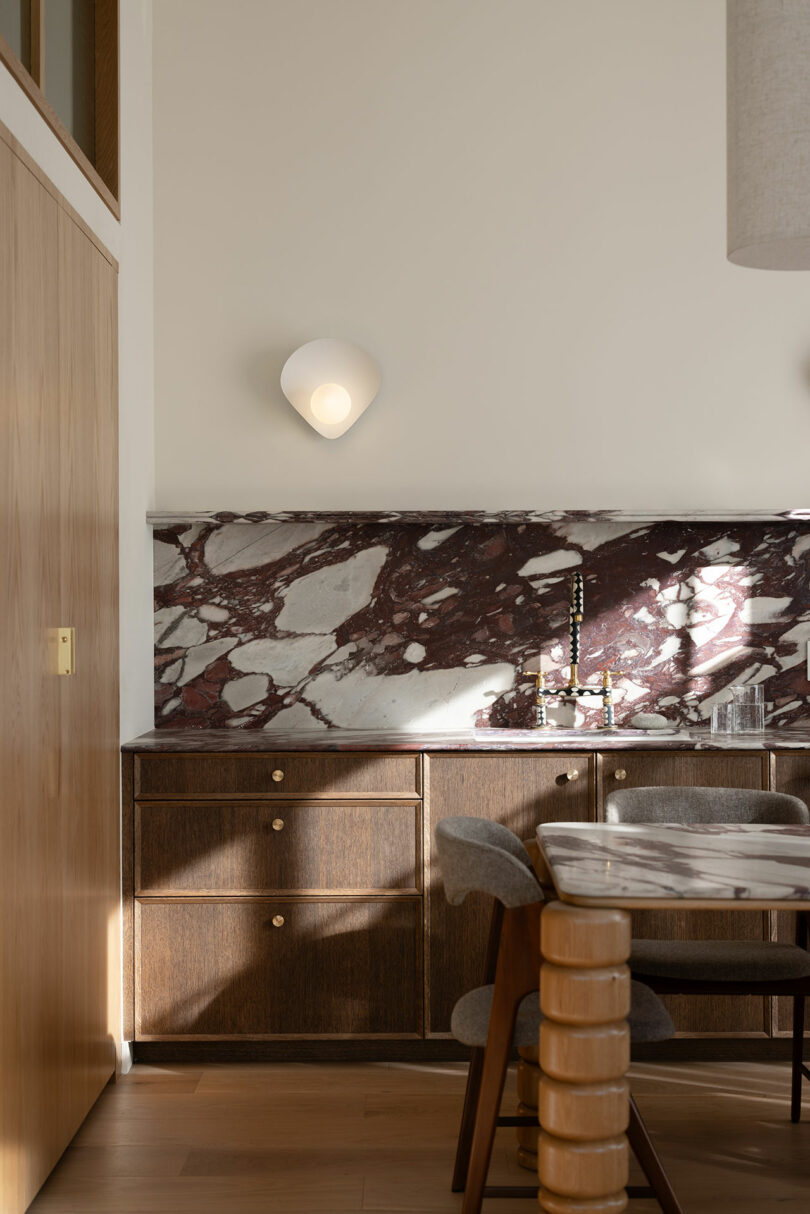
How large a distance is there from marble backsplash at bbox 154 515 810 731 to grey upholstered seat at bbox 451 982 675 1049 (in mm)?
1535

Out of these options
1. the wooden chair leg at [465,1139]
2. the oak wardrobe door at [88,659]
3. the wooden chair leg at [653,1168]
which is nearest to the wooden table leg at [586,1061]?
the wooden chair leg at [653,1168]

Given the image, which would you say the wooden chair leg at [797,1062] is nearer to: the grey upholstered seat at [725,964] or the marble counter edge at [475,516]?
the grey upholstered seat at [725,964]

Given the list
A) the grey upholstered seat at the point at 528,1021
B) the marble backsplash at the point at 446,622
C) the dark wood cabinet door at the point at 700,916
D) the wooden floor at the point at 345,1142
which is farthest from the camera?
the marble backsplash at the point at 446,622

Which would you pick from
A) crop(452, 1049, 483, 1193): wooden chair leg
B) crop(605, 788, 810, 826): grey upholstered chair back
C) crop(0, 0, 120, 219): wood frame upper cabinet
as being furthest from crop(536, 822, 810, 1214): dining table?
crop(0, 0, 120, 219): wood frame upper cabinet

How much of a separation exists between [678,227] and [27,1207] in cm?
345

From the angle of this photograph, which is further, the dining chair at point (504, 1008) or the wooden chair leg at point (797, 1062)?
the wooden chair leg at point (797, 1062)

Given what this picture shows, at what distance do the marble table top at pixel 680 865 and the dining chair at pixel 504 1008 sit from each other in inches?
4.0

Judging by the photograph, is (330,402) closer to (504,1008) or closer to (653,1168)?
(504,1008)

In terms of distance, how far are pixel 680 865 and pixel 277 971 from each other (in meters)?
1.52

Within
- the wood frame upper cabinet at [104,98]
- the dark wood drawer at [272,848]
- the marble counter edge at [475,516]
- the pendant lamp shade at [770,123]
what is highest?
the wood frame upper cabinet at [104,98]

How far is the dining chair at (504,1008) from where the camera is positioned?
212 centimetres

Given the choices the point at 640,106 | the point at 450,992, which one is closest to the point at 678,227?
the point at 640,106

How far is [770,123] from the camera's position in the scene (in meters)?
2.10

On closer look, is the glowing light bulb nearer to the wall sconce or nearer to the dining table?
the wall sconce
